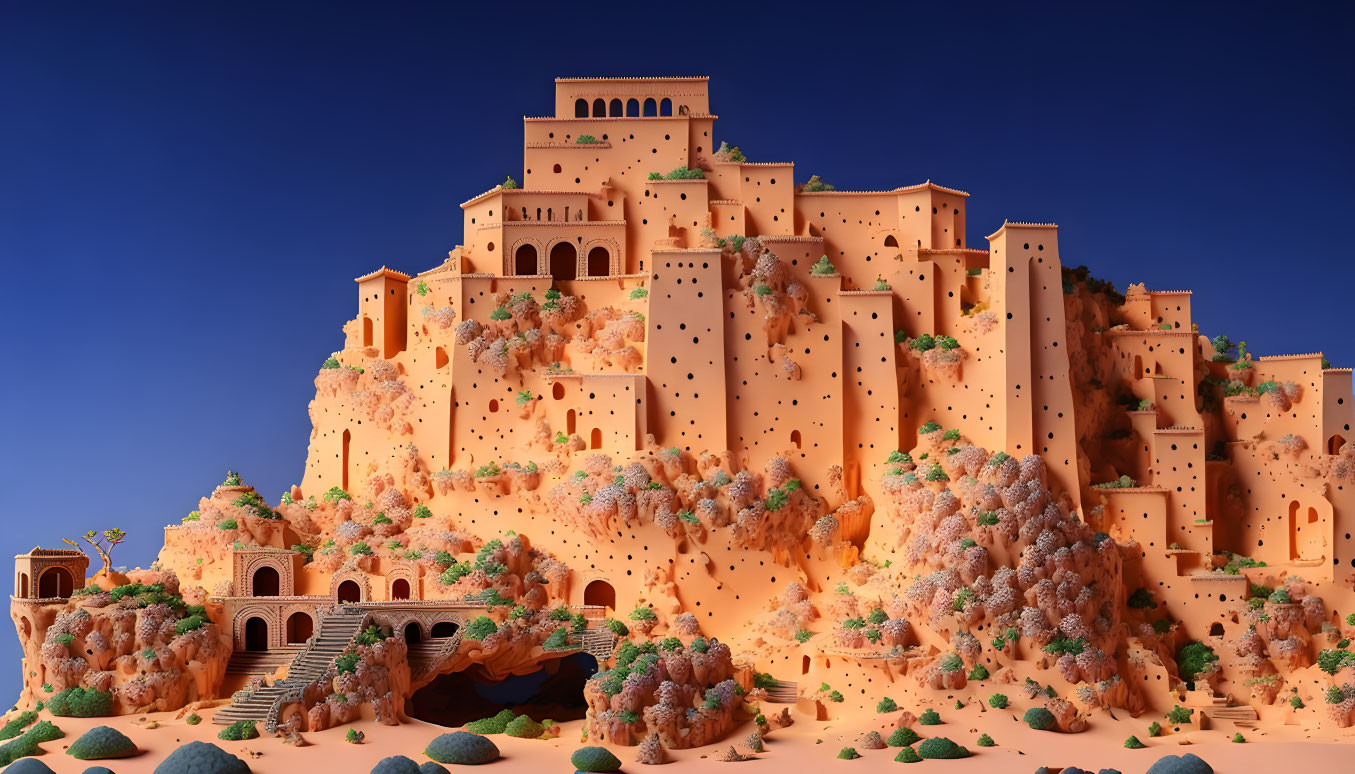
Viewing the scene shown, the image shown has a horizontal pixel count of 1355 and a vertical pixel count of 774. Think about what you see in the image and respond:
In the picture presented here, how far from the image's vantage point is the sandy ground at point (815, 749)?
6038 centimetres

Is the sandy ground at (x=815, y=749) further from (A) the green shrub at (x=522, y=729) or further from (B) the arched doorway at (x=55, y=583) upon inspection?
(B) the arched doorway at (x=55, y=583)

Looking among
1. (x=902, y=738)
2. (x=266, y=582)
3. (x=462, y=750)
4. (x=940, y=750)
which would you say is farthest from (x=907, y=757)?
(x=266, y=582)

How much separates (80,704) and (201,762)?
33.3ft

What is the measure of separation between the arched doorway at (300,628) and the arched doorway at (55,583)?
9144 mm

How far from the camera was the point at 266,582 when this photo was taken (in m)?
71.7

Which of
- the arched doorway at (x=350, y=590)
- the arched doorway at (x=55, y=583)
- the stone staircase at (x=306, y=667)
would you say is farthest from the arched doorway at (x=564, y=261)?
the arched doorway at (x=55, y=583)

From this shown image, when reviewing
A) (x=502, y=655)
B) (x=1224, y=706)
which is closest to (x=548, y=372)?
(x=502, y=655)

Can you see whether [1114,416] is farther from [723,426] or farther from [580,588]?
[580,588]

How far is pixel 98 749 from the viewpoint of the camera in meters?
59.7

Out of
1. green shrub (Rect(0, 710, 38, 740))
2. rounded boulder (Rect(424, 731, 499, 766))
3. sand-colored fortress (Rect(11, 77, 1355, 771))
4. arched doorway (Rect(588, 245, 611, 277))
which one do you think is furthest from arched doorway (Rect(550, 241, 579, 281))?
green shrub (Rect(0, 710, 38, 740))

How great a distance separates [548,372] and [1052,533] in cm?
2401

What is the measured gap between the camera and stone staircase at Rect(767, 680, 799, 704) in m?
68.6

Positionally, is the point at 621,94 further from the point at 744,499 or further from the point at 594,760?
the point at 594,760

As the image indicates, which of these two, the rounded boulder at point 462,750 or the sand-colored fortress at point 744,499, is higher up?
the sand-colored fortress at point 744,499
